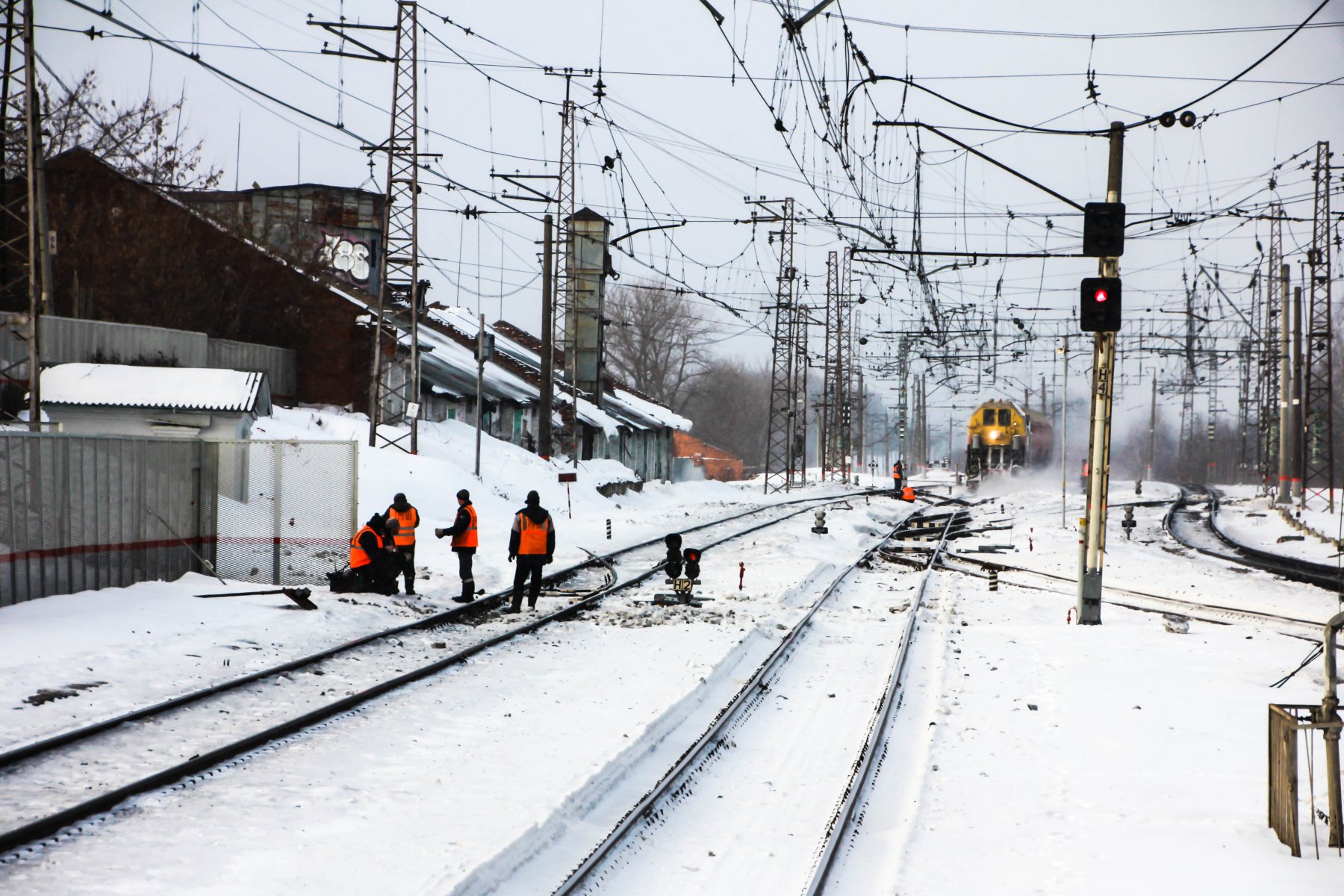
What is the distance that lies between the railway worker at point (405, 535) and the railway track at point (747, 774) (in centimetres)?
594

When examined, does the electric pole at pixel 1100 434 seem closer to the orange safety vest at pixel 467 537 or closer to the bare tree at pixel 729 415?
the orange safety vest at pixel 467 537

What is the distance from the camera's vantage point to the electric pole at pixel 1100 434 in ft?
52.6

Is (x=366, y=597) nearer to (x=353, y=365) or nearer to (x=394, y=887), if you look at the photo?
(x=394, y=887)

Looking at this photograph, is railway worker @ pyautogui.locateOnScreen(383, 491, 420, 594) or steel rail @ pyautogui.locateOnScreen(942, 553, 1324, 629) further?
steel rail @ pyautogui.locateOnScreen(942, 553, 1324, 629)

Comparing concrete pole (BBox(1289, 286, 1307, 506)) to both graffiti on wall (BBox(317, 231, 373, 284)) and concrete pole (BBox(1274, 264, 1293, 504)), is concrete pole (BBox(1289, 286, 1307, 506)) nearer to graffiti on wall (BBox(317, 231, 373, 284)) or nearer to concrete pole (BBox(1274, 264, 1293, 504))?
concrete pole (BBox(1274, 264, 1293, 504))

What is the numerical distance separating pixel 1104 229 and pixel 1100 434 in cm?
289

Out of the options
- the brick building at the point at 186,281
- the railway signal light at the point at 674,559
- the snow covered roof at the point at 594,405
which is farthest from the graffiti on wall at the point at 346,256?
the railway signal light at the point at 674,559

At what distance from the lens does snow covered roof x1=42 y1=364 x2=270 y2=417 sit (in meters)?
24.2

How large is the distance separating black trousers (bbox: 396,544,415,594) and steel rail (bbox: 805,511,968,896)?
728 cm

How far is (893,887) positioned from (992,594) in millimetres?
13961

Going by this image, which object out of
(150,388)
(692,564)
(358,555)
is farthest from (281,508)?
(150,388)

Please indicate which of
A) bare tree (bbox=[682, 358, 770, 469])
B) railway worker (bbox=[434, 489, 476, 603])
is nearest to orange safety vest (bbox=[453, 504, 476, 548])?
railway worker (bbox=[434, 489, 476, 603])

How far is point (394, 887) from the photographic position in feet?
20.3

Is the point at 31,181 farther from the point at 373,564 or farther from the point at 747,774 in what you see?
the point at 747,774
